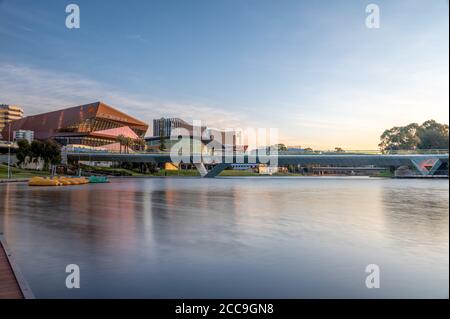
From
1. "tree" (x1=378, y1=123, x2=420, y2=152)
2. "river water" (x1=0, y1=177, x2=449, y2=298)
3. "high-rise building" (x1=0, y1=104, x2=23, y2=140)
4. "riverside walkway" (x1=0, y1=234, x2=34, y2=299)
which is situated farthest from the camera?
"high-rise building" (x1=0, y1=104, x2=23, y2=140)

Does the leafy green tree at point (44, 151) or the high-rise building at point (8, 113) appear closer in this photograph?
the leafy green tree at point (44, 151)

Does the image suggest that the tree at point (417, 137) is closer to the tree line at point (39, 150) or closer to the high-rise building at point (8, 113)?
the tree line at point (39, 150)

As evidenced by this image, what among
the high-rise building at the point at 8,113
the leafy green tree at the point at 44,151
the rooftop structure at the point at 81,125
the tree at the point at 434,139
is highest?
the high-rise building at the point at 8,113

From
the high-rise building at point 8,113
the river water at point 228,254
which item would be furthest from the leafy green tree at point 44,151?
the high-rise building at point 8,113

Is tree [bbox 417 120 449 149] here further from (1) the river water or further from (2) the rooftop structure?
(2) the rooftop structure

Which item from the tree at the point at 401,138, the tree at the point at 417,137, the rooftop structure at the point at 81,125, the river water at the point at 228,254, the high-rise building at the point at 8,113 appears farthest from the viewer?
the high-rise building at the point at 8,113

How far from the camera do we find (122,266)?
8.59 m

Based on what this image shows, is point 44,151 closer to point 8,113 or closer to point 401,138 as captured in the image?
point 401,138

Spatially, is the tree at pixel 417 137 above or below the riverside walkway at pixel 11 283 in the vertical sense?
above

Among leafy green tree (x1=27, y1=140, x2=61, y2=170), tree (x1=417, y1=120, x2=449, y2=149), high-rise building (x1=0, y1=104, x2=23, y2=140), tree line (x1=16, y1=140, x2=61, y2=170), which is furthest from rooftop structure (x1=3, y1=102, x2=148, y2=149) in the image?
tree (x1=417, y1=120, x2=449, y2=149)

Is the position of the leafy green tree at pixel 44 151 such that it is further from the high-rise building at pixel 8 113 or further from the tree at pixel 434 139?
the high-rise building at pixel 8 113

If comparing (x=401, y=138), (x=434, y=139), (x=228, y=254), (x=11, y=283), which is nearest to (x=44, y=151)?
(x=228, y=254)

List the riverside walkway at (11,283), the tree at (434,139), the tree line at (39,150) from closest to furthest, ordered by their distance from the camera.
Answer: the riverside walkway at (11,283)
the tree line at (39,150)
the tree at (434,139)

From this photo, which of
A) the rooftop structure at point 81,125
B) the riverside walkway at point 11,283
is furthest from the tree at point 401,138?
the riverside walkway at point 11,283
